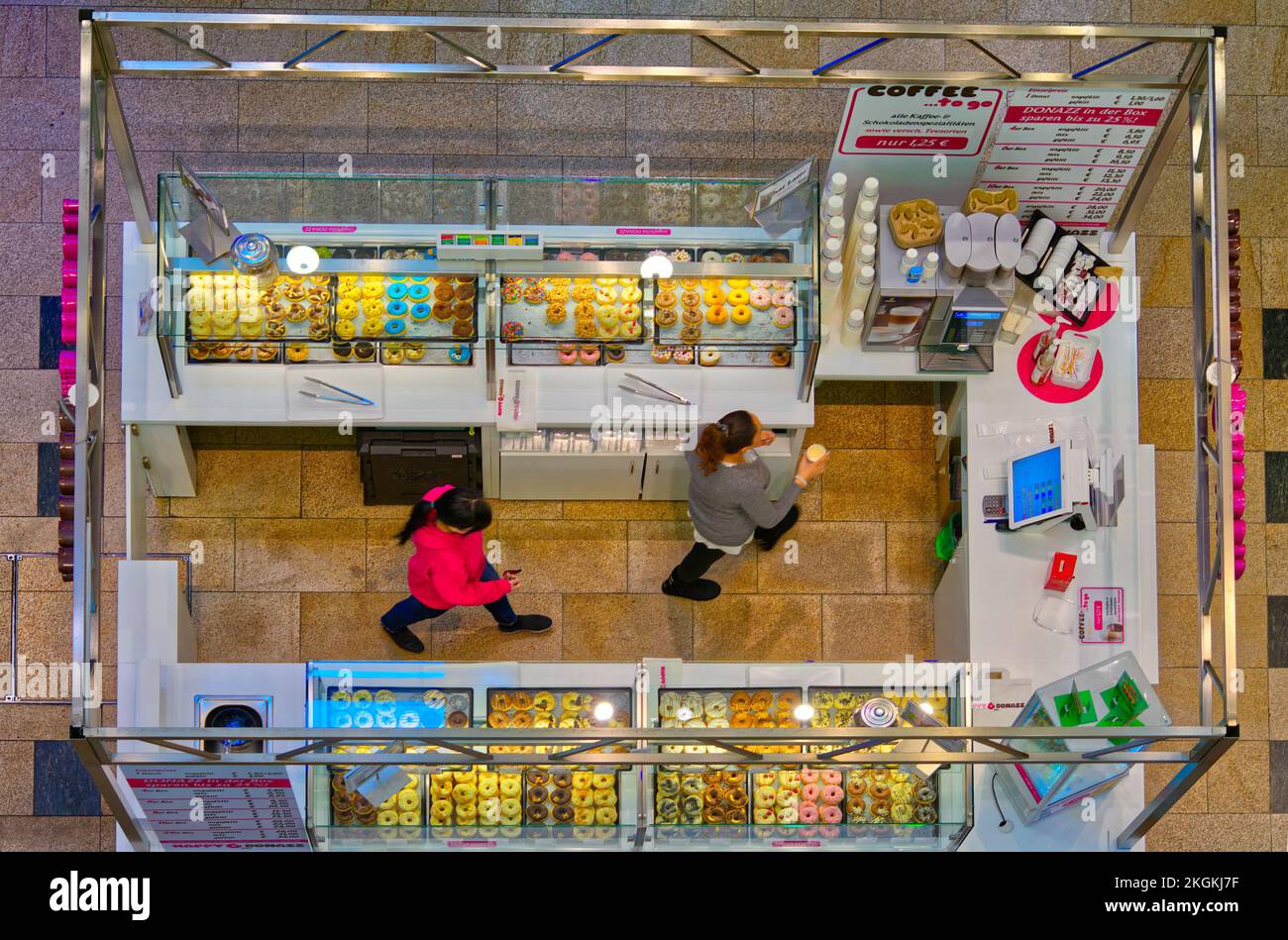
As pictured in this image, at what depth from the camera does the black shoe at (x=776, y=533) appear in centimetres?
700

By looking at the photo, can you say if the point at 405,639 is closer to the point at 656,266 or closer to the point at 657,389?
the point at 657,389

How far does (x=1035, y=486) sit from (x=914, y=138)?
1.78 meters

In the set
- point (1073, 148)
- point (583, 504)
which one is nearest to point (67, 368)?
point (583, 504)

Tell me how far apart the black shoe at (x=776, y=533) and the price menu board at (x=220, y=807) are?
289 centimetres

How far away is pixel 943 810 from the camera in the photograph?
19.3ft

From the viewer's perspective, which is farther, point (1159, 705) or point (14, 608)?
point (14, 608)

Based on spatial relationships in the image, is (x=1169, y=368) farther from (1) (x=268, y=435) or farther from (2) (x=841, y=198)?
(1) (x=268, y=435)

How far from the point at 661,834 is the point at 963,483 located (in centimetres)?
235

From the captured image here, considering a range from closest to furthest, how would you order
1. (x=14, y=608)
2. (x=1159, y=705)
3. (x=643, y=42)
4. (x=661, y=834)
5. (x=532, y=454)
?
(x=1159, y=705) < (x=661, y=834) < (x=532, y=454) < (x=14, y=608) < (x=643, y=42)

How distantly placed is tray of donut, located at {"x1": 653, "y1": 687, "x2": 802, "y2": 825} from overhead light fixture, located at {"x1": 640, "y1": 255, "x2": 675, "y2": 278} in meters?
2.00

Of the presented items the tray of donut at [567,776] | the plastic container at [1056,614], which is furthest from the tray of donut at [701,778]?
the plastic container at [1056,614]

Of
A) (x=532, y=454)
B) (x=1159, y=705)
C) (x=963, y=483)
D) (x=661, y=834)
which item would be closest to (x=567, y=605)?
(x=532, y=454)

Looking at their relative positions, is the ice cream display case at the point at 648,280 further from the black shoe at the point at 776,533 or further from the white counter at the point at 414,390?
the black shoe at the point at 776,533

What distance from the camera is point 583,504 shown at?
7.11 metres
